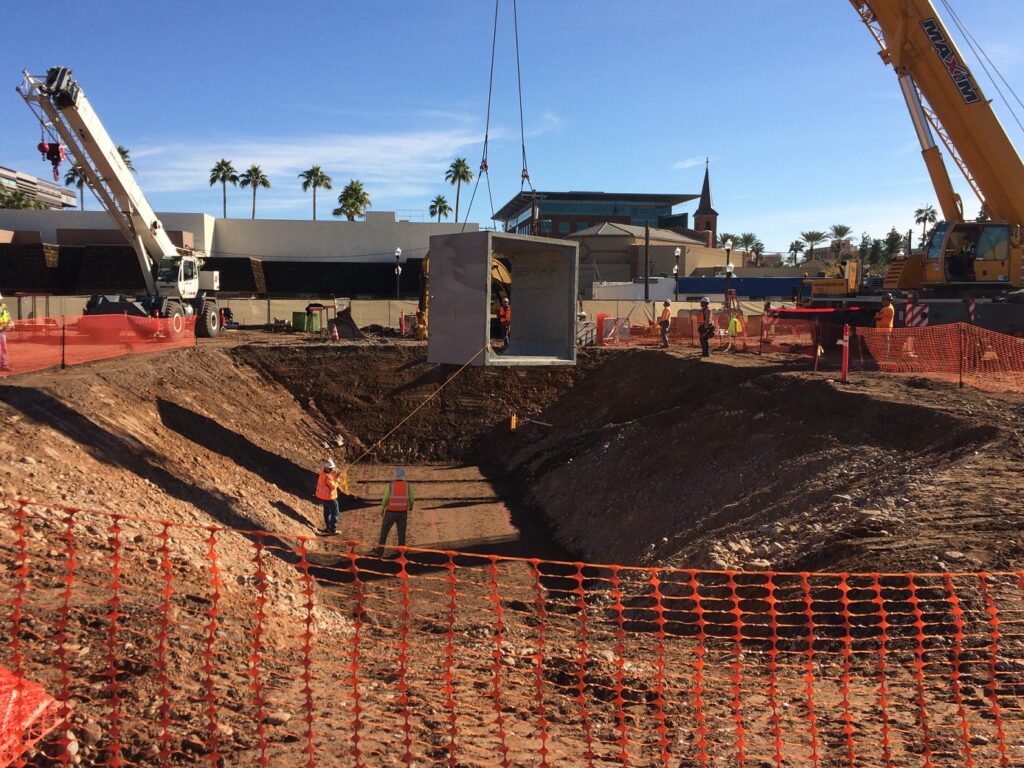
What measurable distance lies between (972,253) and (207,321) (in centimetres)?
2613

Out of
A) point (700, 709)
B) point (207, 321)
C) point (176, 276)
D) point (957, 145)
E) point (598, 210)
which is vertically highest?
point (598, 210)

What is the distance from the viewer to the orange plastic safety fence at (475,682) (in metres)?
5.89

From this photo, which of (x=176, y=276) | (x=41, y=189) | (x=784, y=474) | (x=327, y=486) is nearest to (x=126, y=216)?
(x=176, y=276)

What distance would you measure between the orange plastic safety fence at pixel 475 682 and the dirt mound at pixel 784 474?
141 centimetres

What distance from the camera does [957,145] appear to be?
2295cm

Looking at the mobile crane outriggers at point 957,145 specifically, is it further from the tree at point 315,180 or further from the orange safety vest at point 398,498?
the tree at point 315,180

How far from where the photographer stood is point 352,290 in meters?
55.0

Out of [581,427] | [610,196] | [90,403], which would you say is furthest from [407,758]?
[610,196]

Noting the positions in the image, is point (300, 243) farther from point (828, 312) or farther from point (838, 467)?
point (838, 467)

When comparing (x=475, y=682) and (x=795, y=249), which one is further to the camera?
(x=795, y=249)

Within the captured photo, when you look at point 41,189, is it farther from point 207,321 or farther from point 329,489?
point 329,489

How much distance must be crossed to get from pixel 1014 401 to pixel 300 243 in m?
49.4

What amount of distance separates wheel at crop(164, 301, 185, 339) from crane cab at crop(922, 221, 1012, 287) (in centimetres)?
2318

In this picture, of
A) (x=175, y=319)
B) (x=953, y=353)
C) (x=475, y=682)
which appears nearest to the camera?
(x=475, y=682)
